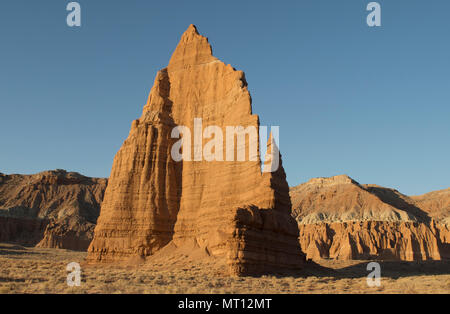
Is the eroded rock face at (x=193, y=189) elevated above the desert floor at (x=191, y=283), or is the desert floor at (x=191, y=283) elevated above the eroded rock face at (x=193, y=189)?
the eroded rock face at (x=193, y=189)

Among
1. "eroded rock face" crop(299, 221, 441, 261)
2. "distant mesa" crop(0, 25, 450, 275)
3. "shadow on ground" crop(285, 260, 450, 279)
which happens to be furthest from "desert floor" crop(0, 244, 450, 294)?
"eroded rock face" crop(299, 221, 441, 261)

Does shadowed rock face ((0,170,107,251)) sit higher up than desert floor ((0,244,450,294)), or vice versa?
shadowed rock face ((0,170,107,251))

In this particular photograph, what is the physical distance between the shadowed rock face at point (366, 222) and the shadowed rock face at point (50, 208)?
57.9 meters

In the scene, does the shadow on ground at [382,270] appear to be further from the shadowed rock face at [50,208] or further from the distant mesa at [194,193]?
the shadowed rock face at [50,208]

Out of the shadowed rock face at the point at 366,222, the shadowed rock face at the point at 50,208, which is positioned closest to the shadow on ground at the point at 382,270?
the shadowed rock face at the point at 366,222

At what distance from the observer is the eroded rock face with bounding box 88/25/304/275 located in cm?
2966

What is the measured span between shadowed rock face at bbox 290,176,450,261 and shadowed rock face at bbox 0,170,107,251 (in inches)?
2280

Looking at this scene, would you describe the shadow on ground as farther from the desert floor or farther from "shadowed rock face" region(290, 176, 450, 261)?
"shadowed rock face" region(290, 176, 450, 261)

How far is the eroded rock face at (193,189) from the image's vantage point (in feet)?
97.3

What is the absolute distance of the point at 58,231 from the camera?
101250 mm

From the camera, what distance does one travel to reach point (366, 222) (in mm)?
102562
